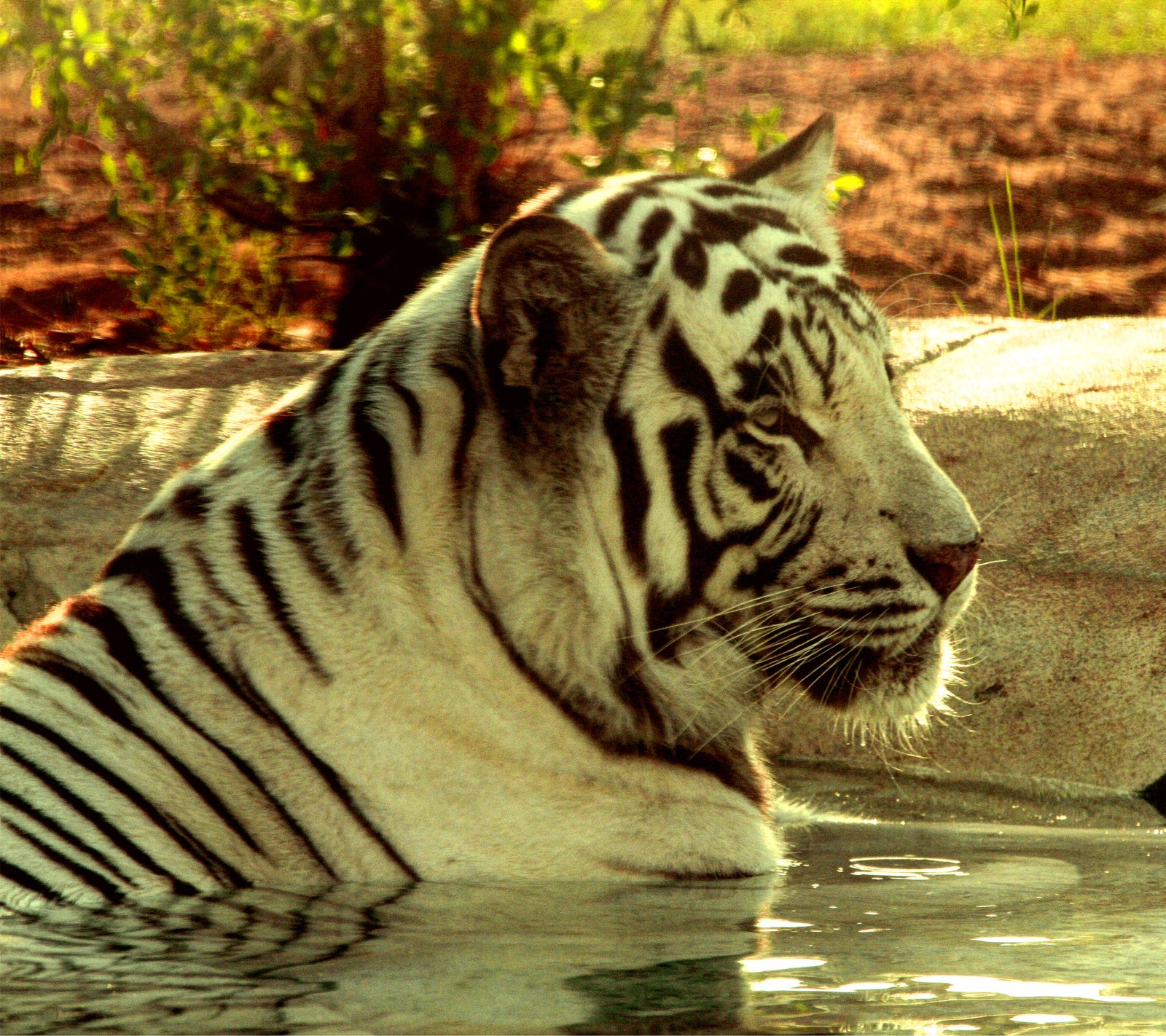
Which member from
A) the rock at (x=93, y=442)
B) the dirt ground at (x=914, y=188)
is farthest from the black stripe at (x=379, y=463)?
the dirt ground at (x=914, y=188)

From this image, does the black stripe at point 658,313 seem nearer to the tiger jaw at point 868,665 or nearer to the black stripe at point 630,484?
the black stripe at point 630,484

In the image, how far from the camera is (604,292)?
2.45 metres

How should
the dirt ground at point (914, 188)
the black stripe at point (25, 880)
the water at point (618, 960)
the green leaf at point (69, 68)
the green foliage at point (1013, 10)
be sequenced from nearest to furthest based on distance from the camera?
the water at point (618, 960) < the black stripe at point (25, 880) < the green foliage at point (1013, 10) < the green leaf at point (69, 68) < the dirt ground at point (914, 188)

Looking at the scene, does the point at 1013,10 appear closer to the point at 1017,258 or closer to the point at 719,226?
the point at 1017,258

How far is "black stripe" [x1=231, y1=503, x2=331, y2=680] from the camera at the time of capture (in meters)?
2.40

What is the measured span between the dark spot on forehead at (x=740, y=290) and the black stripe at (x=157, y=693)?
101 cm

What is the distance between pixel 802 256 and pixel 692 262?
213 mm

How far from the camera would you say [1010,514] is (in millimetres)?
4035

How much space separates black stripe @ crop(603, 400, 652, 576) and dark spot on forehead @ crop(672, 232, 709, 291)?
24 cm

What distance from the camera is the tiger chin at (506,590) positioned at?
235 cm

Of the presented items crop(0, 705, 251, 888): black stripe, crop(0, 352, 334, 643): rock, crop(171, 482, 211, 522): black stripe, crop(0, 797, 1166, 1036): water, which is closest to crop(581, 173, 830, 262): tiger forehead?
crop(171, 482, 211, 522): black stripe

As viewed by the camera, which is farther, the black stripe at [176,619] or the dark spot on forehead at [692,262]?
the dark spot on forehead at [692,262]

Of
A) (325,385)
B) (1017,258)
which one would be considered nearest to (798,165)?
(325,385)

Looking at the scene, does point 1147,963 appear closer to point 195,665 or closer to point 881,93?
point 195,665
